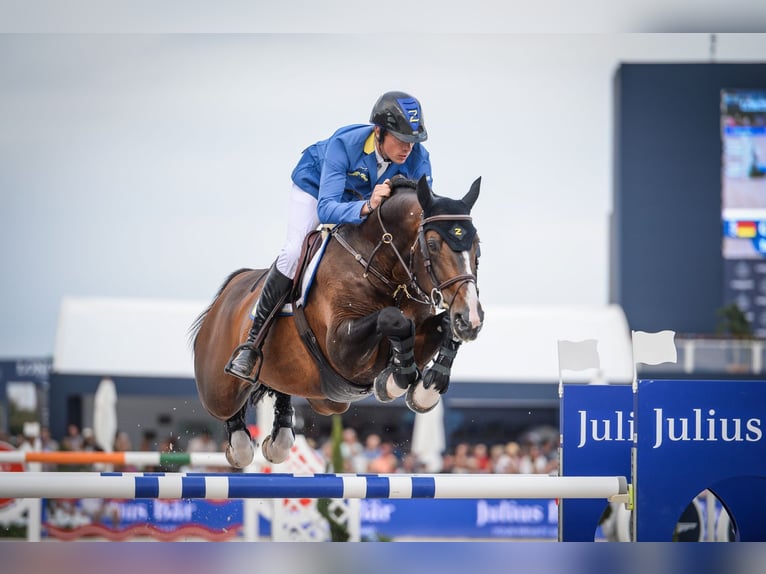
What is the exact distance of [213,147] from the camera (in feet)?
36.9

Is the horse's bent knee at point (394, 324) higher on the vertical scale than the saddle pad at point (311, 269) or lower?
lower

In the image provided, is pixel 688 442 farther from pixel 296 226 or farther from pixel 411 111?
pixel 296 226

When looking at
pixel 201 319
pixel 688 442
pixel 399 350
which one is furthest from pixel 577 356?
pixel 201 319

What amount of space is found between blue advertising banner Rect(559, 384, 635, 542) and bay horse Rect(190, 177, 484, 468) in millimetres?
646

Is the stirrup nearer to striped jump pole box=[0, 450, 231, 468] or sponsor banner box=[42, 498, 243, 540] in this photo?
striped jump pole box=[0, 450, 231, 468]

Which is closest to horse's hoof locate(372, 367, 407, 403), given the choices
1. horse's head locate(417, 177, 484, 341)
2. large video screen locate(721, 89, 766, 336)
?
horse's head locate(417, 177, 484, 341)

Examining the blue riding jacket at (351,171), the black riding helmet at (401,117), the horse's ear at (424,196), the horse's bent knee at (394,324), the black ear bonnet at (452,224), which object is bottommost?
the horse's bent knee at (394,324)

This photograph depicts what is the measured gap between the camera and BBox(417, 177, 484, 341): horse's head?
320 cm

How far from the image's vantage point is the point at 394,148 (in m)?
3.68

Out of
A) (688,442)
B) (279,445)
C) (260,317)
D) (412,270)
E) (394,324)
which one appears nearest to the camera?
(394,324)

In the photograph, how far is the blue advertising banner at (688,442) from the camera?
3588 mm

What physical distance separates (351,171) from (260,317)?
2.31ft

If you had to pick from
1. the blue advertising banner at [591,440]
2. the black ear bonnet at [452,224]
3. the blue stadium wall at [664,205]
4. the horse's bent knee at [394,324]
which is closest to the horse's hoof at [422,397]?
the horse's bent knee at [394,324]

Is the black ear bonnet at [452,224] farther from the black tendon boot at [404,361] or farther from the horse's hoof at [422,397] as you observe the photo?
the horse's hoof at [422,397]
